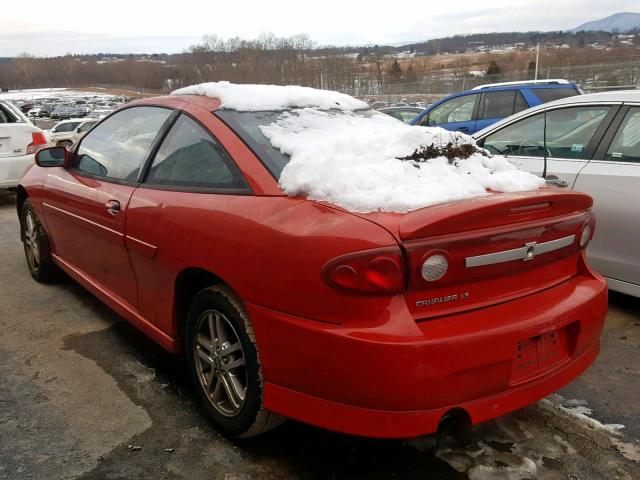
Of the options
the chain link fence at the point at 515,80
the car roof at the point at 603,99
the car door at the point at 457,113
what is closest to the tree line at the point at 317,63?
the chain link fence at the point at 515,80

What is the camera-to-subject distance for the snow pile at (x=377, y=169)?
2.12 m

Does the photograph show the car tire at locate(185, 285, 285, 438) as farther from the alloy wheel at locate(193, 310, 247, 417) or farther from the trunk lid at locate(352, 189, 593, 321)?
the trunk lid at locate(352, 189, 593, 321)

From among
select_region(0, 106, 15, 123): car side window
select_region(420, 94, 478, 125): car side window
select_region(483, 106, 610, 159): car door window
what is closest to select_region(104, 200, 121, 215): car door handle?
select_region(483, 106, 610, 159): car door window

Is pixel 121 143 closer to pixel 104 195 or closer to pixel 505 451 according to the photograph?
pixel 104 195

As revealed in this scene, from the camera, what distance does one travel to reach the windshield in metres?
2.45

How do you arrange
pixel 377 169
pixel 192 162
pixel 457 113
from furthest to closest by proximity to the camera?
pixel 457 113 → pixel 192 162 → pixel 377 169

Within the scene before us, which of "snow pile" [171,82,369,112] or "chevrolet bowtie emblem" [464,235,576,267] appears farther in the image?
"snow pile" [171,82,369,112]

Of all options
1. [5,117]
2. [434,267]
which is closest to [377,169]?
[434,267]

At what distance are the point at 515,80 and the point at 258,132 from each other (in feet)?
74.9

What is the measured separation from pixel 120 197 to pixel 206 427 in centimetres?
131

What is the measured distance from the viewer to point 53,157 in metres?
3.97

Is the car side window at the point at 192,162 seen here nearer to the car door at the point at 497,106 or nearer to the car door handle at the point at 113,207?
the car door handle at the point at 113,207

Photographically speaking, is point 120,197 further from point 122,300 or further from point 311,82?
point 311,82

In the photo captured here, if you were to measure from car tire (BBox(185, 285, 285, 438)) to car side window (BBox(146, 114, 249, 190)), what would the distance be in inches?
19.4
